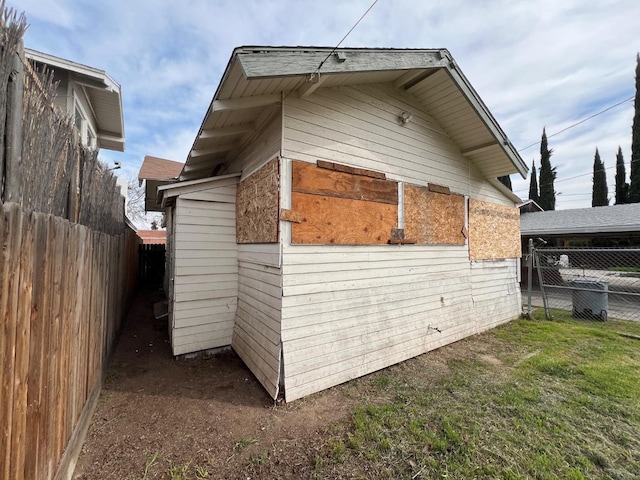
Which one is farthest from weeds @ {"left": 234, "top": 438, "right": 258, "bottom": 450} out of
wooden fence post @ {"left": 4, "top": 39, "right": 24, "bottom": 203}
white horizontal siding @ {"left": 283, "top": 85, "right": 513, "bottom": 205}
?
white horizontal siding @ {"left": 283, "top": 85, "right": 513, "bottom": 205}

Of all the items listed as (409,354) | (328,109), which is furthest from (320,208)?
(409,354)

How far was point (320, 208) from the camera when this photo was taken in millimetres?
3971

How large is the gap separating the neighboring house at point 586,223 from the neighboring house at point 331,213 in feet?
27.9

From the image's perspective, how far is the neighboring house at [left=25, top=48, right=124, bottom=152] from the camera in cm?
719

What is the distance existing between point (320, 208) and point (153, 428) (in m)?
3.19

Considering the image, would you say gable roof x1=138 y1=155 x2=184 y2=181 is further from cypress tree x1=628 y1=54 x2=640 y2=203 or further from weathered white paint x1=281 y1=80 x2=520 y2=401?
cypress tree x1=628 y1=54 x2=640 y2=203

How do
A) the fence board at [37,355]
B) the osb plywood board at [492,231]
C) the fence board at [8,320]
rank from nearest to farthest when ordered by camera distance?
the fence board at [8,320] < the fence board at [37,355] < the osb plywood board at [492,231]

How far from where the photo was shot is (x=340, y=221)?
4148 mm

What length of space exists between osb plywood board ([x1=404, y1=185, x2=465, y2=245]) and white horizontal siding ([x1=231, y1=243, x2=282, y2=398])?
2524 millimetres

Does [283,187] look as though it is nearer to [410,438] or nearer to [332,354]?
[332,354]

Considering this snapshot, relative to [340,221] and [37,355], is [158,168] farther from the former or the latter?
[37,355]

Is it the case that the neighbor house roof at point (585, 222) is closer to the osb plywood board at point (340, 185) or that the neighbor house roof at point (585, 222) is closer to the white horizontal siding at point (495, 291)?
the white horizontal siding at point (495, 291)

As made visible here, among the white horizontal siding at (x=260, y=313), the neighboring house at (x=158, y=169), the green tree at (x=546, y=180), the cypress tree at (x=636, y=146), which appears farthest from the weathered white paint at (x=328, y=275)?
the green tree at (x=546, y=180)

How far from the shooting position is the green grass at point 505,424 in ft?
8.20
